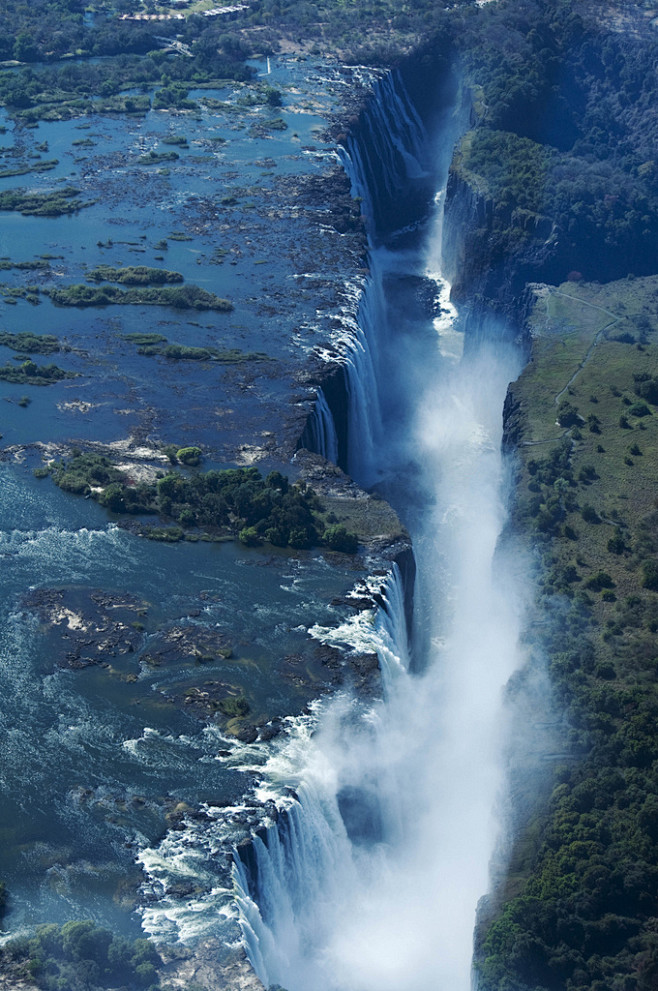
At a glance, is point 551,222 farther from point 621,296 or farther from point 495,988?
point 495,988

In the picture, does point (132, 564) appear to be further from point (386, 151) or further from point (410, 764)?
point (386, 151)

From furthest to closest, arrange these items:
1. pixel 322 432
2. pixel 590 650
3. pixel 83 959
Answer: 1. pixel 322 432
2. pixel 590 650
3. pixel 83 959

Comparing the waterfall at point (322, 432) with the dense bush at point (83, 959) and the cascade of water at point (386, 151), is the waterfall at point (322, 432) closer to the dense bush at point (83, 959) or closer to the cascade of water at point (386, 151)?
the cascade of water at point (386, 151)

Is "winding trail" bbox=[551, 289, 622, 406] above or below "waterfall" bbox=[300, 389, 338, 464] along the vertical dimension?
above

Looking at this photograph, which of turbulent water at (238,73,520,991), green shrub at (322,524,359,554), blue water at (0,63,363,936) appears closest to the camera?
blue water at (0,63,363,936)

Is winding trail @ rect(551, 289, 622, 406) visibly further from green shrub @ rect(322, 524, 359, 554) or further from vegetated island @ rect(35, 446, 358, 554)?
vegetated island @ rect(35, 446, 358, 554)


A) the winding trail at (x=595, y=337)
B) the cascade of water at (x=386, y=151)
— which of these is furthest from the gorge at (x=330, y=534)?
the cascade of water at (x=386, y=151)

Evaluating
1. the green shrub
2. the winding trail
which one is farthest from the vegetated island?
the winding trail

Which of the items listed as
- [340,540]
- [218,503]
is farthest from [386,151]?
[340,540]
